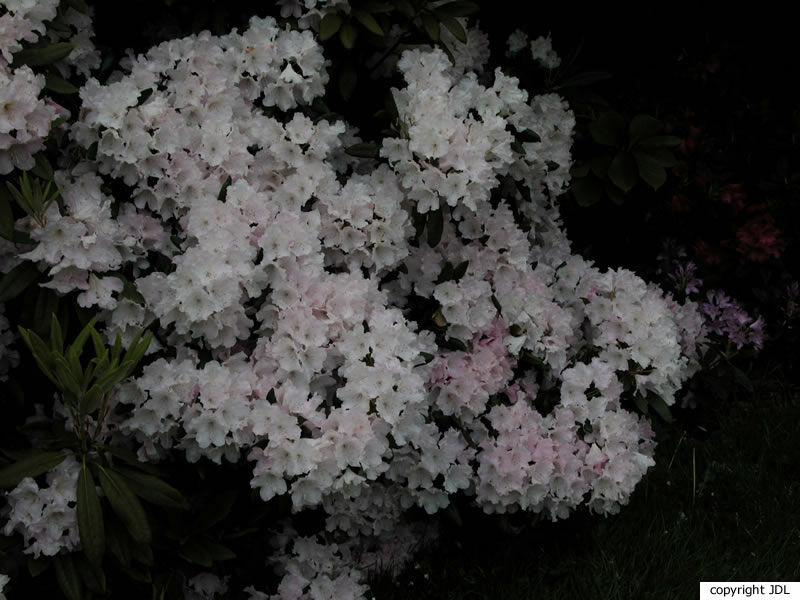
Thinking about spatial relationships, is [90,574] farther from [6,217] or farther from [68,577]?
[6,217]

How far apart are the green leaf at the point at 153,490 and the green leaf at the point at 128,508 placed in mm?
53

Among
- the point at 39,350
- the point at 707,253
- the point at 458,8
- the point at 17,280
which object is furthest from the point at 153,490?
the point at 707,253

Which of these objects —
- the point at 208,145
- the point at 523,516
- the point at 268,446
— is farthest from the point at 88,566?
the point at 523,516

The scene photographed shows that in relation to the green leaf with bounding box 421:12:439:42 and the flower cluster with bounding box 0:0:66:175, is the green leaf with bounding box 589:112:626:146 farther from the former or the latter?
the flower cluster with bounding box 0:0:66:175

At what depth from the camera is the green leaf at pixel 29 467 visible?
230 centimetres

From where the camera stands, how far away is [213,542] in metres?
2.66

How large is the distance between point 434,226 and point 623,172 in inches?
36.4

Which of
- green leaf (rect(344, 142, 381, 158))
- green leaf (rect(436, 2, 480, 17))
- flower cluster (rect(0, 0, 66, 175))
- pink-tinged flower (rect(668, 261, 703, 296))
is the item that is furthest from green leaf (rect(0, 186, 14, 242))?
pink-tinged flower (rect(668, 261, 703, 296))

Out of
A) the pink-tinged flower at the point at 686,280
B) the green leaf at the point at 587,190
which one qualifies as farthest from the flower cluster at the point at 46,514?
the pink-tinged flower at the point at 686,280

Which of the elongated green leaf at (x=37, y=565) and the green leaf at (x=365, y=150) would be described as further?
the green leaf at (x=365, y=150)

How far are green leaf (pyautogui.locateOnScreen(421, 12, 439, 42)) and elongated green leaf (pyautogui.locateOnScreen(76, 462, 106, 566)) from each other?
1648 millimetres

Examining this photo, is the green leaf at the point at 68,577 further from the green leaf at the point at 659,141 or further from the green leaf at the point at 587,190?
the green leaf at the point at 659,141

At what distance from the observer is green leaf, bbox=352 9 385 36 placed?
9.58 feet

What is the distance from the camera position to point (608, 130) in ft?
11.5
